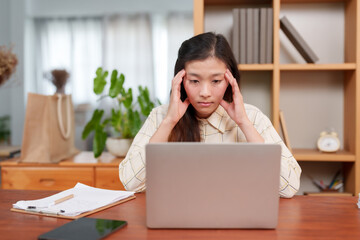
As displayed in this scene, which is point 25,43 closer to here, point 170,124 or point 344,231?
point 170,124

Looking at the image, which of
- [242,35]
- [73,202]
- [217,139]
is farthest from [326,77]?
[73,202]

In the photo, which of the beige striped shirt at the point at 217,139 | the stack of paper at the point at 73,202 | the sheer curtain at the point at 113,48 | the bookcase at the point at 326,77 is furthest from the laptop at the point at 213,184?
the sheer curtain at the point at 113,48

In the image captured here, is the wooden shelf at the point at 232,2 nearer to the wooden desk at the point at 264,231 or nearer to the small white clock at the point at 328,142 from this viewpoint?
the small white clock at the point at 328,142

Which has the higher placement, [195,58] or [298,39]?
[298,39]

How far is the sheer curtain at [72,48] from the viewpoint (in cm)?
558

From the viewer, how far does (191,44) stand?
142 centimetres

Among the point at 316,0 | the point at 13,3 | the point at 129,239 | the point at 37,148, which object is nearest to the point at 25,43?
the point at 13,3

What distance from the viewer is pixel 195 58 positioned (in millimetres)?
1373

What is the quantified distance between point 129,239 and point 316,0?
1.95m

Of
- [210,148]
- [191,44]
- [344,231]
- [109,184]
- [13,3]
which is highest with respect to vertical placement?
[13,3]

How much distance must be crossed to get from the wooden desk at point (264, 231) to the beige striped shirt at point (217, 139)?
104 millimetres

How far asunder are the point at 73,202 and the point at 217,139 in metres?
0.64

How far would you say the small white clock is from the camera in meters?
2.19

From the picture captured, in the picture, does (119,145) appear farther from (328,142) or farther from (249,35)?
(328,142)
